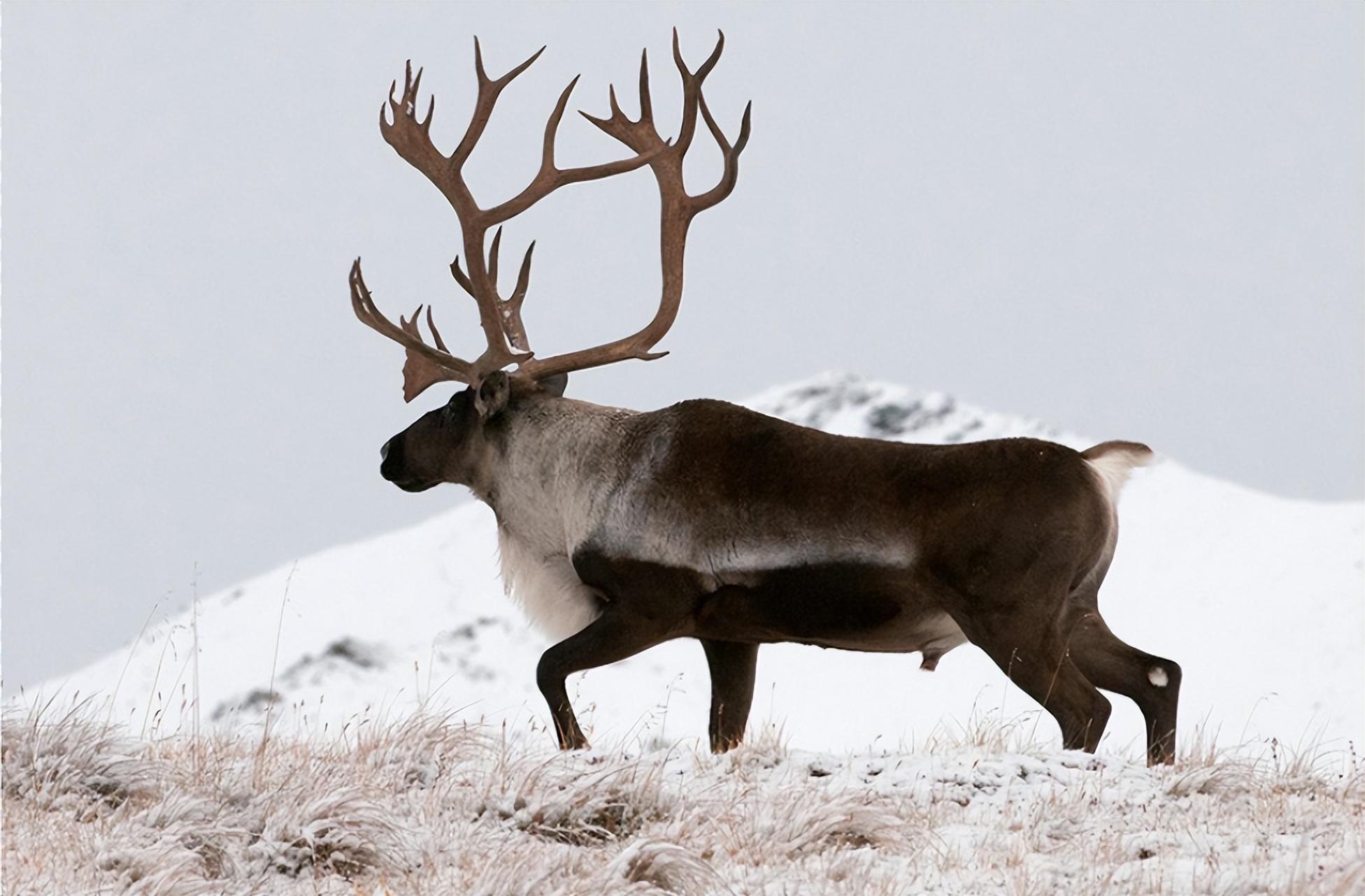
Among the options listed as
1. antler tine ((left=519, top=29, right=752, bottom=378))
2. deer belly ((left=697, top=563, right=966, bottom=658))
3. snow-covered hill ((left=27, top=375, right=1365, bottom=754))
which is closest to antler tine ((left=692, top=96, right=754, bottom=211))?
antler tine ((left=519, top=29, right=752, bottom=378))

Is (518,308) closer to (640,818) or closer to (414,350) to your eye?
(414,350)

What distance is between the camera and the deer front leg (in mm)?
8164

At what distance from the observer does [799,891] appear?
5043 millimetres

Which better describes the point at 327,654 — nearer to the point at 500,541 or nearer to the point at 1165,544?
the point at 1165,544

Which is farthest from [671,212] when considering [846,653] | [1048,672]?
[846,653]

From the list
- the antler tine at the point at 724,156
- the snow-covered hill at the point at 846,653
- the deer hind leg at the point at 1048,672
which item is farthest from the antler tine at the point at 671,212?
the snow-covered hill at the point at 846,653

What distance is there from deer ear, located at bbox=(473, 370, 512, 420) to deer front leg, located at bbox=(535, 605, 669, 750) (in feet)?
5.03

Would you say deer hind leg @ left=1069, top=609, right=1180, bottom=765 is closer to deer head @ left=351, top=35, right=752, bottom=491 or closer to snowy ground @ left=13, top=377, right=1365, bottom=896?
snowy ground @ left=13, top=377, right=1365, bottom=896

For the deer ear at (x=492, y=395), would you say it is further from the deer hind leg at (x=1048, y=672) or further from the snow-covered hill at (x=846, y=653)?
the snow-covered hill at (x=846, y=653)

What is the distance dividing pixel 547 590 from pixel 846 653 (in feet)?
117

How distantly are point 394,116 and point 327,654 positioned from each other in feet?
113

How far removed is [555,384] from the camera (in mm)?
9500

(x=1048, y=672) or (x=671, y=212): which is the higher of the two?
(x=671, y=212)

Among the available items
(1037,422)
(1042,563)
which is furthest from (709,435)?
(1037,422)
